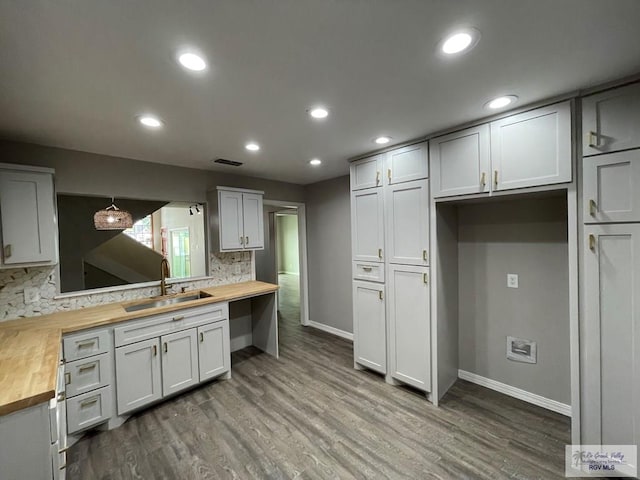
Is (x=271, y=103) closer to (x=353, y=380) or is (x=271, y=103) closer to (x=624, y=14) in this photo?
(x=624, y=14)

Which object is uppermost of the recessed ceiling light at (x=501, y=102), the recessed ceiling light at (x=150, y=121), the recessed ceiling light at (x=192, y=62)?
the recessed ceiling light at (x=501, y=102)

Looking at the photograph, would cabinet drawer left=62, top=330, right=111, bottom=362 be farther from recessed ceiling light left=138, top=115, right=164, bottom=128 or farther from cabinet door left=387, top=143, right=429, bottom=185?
cabinet door left=387, top=143, right=429, bottom=185

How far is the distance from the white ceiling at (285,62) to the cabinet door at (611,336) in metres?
1.01

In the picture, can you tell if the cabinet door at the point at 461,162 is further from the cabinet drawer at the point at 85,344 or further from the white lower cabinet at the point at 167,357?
the cabinet drawer at the point at 85,344

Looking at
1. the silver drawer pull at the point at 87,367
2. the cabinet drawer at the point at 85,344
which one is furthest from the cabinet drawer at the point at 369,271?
the silver drawer pull at the point at 87,367

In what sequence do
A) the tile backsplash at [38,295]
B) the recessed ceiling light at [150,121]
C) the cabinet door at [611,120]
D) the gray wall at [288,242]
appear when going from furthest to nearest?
1. the gray wall at [288,242]
2. the tile backsplash at [38,295]
3. the recessed ceiling light at [150,121]
4. the cabinet door at [611,120]

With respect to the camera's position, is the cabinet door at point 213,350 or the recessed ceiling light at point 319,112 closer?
the recessed ceiling light at point 319,112

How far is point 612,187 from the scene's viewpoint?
1637 millimetres

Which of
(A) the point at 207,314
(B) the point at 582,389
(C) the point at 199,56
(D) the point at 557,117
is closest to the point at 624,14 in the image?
(D) the point at 557,117

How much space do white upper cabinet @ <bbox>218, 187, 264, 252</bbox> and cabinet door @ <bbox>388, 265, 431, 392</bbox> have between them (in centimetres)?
186

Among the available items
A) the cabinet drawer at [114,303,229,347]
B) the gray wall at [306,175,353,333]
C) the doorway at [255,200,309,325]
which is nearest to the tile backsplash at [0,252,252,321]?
the cabinet drawer at [114,303,229,347]

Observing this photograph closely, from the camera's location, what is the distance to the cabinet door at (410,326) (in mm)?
2520

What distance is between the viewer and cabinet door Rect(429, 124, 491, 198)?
2137mm

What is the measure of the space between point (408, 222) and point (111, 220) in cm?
291
